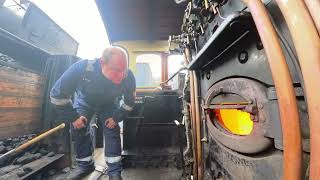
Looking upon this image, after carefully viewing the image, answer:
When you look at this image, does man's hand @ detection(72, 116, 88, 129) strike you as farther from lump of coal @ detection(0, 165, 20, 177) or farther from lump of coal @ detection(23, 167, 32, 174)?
lump of coal @ detection(0, 165, 20, 177)

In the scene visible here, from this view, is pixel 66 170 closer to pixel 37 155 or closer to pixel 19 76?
pixel 37 155

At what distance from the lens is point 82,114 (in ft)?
9.55

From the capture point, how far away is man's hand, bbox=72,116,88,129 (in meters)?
2.78

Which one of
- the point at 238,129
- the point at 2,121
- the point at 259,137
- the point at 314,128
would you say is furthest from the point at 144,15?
the point at 314,128

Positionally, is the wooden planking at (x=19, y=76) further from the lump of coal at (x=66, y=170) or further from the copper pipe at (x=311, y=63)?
the copper pipe at (x=311, y=63)

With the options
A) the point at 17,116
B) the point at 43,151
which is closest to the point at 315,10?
the point at 43,151

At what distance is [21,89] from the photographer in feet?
11.5

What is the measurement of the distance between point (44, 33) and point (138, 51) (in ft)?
8.01

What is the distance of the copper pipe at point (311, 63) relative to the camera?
21.7 inches

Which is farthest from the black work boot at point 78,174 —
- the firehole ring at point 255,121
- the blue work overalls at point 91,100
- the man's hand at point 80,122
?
the firehole ring at point 255,121

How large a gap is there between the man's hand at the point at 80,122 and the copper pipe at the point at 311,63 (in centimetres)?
269

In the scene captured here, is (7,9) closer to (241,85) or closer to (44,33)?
(44,33)

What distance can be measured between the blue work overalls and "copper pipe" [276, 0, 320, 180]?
2.50 metres

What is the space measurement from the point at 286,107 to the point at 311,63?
158 mm
